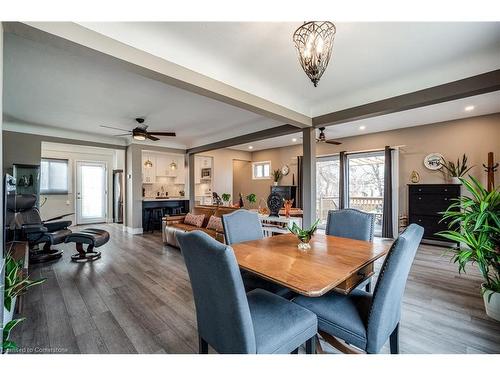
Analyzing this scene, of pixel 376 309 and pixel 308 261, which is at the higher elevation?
pixel 308 261

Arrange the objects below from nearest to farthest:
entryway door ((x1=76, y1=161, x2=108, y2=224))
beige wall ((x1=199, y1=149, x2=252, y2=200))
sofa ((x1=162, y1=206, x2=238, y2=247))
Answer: sofa ((x1=162, y1=206, x2=238, y2=247)) < entryway door ((x1=76, y1=161, x2=108, y2=224)) < beige wall ((x1=199, y1=149, x2=252, y2=200))

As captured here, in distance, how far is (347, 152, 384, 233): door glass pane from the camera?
599cm

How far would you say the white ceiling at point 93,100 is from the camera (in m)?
2.65

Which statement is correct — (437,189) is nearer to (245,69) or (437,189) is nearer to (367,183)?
(367,183)

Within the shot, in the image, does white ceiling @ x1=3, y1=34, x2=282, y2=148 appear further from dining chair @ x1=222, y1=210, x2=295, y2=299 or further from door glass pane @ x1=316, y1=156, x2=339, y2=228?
door glass pane @ x1=316, y1=156, x2=339, y2=228

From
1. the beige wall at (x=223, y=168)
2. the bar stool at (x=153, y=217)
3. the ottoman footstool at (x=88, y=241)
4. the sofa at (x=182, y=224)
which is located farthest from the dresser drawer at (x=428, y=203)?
the bar stool at (x=153, y=217)

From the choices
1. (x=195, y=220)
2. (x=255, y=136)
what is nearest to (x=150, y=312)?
(x=195, y=220)

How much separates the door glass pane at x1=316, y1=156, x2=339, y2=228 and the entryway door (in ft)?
24.0

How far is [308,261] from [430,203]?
4.56 m

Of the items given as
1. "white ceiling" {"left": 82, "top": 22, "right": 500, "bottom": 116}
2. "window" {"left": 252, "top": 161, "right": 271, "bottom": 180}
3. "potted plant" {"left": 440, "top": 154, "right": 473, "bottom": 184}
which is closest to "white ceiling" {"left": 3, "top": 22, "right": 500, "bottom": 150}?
"white ceiling" {"left": 82, "top": 22, "right": 500, "bottom": 116}

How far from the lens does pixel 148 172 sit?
7.16 metres
